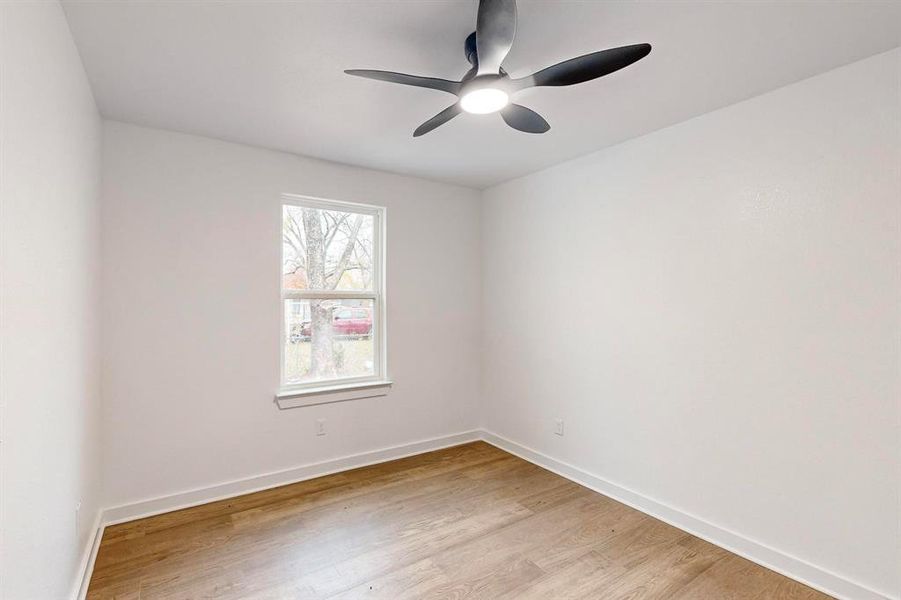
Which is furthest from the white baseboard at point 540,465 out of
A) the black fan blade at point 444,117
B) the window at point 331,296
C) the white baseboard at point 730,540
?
the black fan blade at point 444,117

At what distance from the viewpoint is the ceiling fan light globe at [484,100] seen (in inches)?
68.1

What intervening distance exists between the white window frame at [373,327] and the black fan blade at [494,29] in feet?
7.05

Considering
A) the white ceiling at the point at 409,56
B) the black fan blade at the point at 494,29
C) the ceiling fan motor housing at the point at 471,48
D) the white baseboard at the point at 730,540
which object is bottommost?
the white baseboard at the point at 730,540

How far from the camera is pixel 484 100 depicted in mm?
1793

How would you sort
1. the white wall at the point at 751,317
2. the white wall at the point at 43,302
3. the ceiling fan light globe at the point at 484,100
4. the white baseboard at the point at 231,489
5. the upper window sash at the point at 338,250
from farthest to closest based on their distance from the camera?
the upper window sash at the point at 338,250, the white baseboard at the point at 231,489, the white wall at the point at 751,317, the ceiling fan light globe at the point at 484,100, the white wall at the point at 43,302

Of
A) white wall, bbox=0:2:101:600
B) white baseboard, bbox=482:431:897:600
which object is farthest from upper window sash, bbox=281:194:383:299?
white baseboard, bbox=482:431:897:600

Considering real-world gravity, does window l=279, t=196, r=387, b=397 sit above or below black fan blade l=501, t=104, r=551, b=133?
below

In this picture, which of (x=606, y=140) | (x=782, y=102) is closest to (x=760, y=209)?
(x=782, y=102)

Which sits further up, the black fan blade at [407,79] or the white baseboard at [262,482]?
the black fan blade at [407,79]

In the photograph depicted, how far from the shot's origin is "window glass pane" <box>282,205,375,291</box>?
3.34m

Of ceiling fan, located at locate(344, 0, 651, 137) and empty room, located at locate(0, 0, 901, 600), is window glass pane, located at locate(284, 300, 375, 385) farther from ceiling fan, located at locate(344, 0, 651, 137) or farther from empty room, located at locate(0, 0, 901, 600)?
ceiling fan, located at locate(344, 0, 651, 137)

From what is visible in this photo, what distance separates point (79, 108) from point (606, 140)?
2.88 metres

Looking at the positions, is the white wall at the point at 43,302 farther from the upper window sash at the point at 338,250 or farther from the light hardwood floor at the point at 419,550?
the upper window sash at the point at 338,250

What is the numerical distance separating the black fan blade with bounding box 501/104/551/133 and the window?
1.81m
